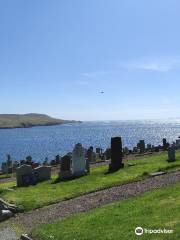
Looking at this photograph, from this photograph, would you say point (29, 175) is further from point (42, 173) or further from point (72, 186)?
point (72, 186)

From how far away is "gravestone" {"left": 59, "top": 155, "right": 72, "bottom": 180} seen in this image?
24094mm

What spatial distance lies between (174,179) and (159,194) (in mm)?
3514

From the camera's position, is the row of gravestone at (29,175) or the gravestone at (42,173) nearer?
the row of gravestone at (29,175)

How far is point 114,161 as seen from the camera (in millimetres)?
25250

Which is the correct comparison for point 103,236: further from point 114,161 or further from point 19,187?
point 114,161

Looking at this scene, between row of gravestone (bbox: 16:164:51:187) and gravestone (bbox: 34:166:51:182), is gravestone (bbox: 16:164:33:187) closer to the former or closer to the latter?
row of gravestone (bbox: 16:164:51:187)

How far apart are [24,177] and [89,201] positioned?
695cm

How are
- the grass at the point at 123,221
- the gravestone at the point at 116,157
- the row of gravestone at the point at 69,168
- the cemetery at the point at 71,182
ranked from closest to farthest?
the grass at the point at 123,221, the cemetery at the point at 71,182, the row of gravestone at the point at 69,168, the gravestone at the point at 116,157

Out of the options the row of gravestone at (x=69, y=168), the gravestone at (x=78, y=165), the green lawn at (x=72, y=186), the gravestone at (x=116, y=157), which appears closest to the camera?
the green lawn at (x=72, y=186)

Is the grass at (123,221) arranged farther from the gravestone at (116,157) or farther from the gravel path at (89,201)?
the gravestone at (116,157)

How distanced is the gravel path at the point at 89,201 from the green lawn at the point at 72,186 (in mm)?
678

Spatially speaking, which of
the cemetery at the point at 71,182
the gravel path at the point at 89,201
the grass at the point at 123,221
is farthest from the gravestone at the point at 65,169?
the grass at the point at 123,221

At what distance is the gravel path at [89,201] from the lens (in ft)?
52.0

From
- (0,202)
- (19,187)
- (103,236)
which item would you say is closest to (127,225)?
(103,236)
